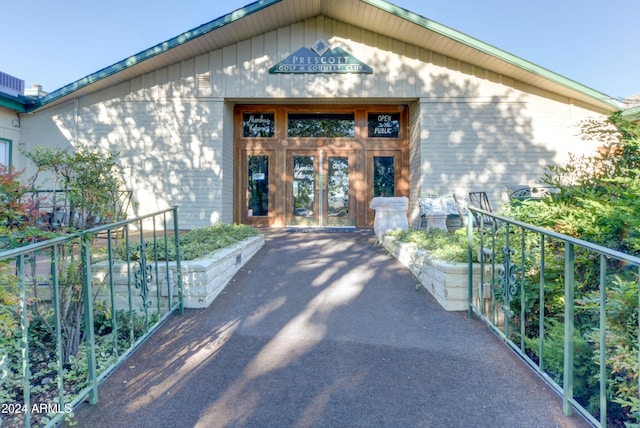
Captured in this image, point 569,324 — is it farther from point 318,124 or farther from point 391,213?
point 318,124

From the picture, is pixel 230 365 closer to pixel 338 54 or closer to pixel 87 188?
pixel 87 188

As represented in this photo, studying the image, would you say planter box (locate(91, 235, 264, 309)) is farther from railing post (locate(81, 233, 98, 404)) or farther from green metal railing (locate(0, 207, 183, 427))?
railing post (locate(81, 233, 98, 404))

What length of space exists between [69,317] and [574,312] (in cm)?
425

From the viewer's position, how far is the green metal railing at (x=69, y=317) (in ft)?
6.37

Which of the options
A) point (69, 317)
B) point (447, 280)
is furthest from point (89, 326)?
point (447, 280)

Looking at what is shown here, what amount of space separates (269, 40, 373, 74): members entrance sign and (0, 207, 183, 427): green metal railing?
6.23m

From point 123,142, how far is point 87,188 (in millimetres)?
6689

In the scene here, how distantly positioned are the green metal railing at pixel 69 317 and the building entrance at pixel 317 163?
570 centimetres

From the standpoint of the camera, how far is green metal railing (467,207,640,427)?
1.98 meters

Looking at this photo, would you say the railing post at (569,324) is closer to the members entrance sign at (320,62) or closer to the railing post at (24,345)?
the railing post at (24,345)

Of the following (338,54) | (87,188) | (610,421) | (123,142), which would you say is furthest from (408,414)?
(123,142)

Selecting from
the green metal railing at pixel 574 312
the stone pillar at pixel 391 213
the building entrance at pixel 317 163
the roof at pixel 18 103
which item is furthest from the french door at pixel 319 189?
the roof at pixel 18 103

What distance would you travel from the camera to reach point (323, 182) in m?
10.0

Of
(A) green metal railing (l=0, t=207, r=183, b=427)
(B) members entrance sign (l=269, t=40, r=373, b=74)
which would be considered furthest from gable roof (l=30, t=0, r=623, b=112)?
(A) green metal railing (l=0, t=207, r=183, b=427)
